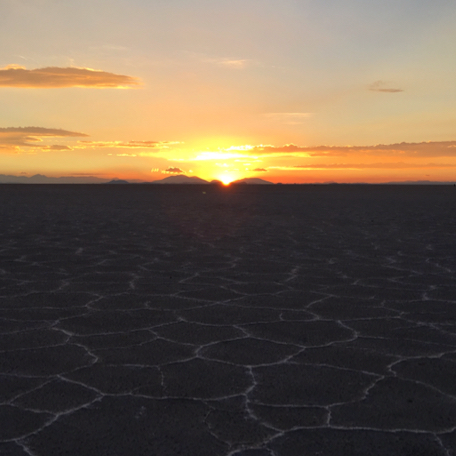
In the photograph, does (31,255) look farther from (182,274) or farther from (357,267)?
(357,267)

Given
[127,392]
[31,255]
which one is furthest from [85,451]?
[31,255]

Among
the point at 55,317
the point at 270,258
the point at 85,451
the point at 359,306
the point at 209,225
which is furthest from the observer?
the point at 209,225

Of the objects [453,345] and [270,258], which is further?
[270,258]

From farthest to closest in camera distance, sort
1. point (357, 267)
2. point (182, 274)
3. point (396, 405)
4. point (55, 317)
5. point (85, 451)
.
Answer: point (357, 267) < point (182, 274) < point (55, 317) < point (396, 405) < point (85, 451)

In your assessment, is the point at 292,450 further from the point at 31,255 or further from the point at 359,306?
the point at 31,255

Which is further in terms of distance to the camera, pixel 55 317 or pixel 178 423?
pixel 55 317

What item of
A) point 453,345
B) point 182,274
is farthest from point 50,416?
point 182,274

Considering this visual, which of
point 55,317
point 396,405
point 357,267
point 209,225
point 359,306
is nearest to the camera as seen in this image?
Result: point 396,405
